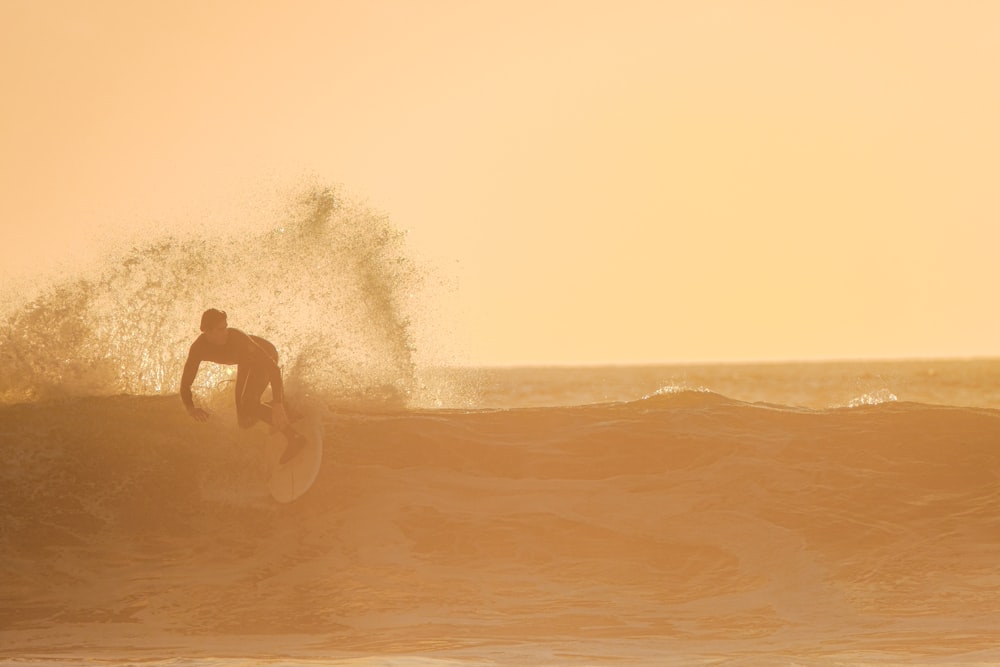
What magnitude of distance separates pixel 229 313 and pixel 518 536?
6.15 meters

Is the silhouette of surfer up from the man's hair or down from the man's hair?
down

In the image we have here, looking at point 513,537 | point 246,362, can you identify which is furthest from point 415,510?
point 246,362

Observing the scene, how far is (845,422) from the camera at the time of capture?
14492 mm

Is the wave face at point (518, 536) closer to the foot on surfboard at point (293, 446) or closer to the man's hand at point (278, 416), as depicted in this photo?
the foot on surfboard at point (293, 446)

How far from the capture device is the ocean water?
973cm

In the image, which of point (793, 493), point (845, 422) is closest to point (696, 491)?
point (793, 493)

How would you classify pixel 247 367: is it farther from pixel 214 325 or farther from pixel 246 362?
pixel 214 325

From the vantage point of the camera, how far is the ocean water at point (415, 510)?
9.73 meters

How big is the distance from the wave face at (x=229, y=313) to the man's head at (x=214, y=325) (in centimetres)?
392

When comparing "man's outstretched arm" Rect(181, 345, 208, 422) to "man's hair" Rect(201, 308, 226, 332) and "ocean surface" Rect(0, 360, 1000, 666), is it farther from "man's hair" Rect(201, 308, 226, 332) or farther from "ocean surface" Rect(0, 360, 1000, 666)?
"ocean surface" Rect(0, 360, 1000, 666)

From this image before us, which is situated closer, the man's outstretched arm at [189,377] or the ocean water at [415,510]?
the ocean water at [415,510]

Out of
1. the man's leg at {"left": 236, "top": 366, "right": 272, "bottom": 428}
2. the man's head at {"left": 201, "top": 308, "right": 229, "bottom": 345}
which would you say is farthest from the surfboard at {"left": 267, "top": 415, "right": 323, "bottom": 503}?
the man's head at {"left": 201, "top": 308, "right": 229, "bottom": 345}

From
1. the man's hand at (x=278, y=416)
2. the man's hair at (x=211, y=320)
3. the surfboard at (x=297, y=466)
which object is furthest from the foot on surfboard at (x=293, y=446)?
the man's hair at (x=211, y=320)

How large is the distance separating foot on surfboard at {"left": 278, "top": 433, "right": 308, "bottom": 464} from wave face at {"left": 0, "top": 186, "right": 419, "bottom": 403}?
8.25ft
